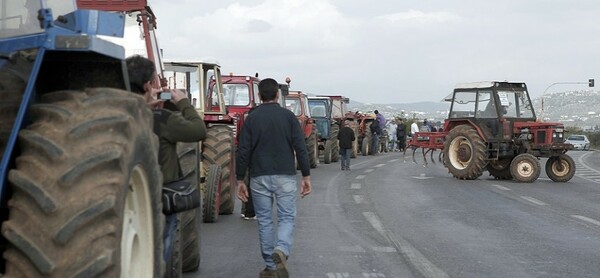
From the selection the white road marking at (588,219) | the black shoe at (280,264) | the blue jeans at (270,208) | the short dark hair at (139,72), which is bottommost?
the white road marking at (588,219)

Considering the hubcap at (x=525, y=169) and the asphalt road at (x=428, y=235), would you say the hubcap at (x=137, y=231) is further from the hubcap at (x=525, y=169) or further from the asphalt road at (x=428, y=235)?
the hubcap at (x=525, y=169)

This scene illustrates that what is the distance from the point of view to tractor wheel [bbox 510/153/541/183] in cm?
2379

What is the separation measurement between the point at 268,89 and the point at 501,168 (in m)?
17.6

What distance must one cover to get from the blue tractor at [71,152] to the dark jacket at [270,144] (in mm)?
3216

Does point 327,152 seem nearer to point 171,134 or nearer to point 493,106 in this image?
point 493,106

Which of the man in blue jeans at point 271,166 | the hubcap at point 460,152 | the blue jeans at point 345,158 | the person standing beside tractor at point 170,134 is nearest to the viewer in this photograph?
the person standing beside tractor at point 170,134

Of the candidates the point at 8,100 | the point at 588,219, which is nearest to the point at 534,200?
the point at 588,219

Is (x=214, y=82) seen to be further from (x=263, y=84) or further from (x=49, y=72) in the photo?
(x=49, y=72)

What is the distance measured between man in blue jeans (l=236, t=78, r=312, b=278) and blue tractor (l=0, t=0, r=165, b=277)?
3200 millimetres

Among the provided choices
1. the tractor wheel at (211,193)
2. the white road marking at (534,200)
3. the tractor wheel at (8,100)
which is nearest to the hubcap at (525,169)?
the white road marking at (534,200)

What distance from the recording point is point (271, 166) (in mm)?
8539

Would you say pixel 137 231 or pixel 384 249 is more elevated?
pixel 137 231

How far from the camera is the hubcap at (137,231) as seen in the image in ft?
15.8

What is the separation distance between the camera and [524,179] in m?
23.8
